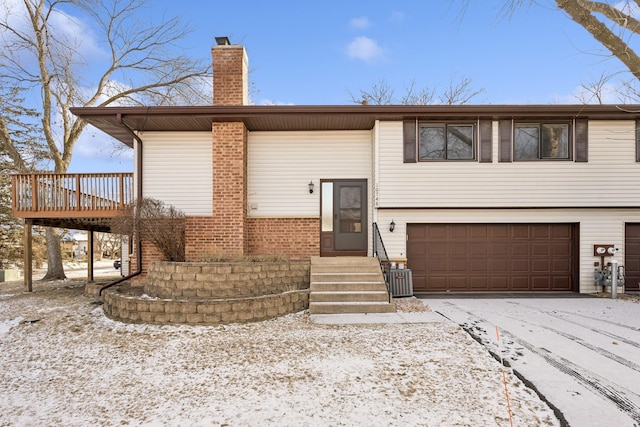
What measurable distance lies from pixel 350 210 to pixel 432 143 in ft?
8.92

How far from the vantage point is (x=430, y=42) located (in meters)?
11.2

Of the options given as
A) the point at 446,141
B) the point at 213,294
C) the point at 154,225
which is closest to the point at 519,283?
the point at 446,141

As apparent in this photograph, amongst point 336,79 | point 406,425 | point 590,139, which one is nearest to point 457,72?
point 336,79

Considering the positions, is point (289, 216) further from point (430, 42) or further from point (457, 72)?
point (457, 72)

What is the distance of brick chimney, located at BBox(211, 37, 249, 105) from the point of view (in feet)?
29.1

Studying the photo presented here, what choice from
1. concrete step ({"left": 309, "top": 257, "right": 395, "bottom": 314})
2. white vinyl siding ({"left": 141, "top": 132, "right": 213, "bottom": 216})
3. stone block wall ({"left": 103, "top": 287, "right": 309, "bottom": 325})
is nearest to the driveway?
concrete step ({"left": 309, "top": 257, "right": 395, "bottom": 314})

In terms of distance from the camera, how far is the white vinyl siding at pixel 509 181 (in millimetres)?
8391

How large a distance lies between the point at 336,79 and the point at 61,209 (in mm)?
13259

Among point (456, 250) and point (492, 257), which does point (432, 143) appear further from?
point (492, 257)

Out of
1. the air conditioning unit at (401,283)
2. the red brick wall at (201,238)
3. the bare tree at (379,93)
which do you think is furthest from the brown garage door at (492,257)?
the bare tree at (379,93)

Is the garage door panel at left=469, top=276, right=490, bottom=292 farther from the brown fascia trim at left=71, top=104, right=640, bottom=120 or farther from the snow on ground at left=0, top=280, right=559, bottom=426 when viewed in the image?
the brown fascia trim at left=71, top=104, right=640, bottom=120

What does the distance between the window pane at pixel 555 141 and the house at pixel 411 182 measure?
1.0 inches

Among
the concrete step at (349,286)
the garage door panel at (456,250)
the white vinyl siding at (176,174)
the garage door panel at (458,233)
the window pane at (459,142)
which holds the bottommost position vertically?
the concrete step at (349,286)

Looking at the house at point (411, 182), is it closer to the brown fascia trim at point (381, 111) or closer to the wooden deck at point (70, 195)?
the brown fascia trim at point (381, 111)
